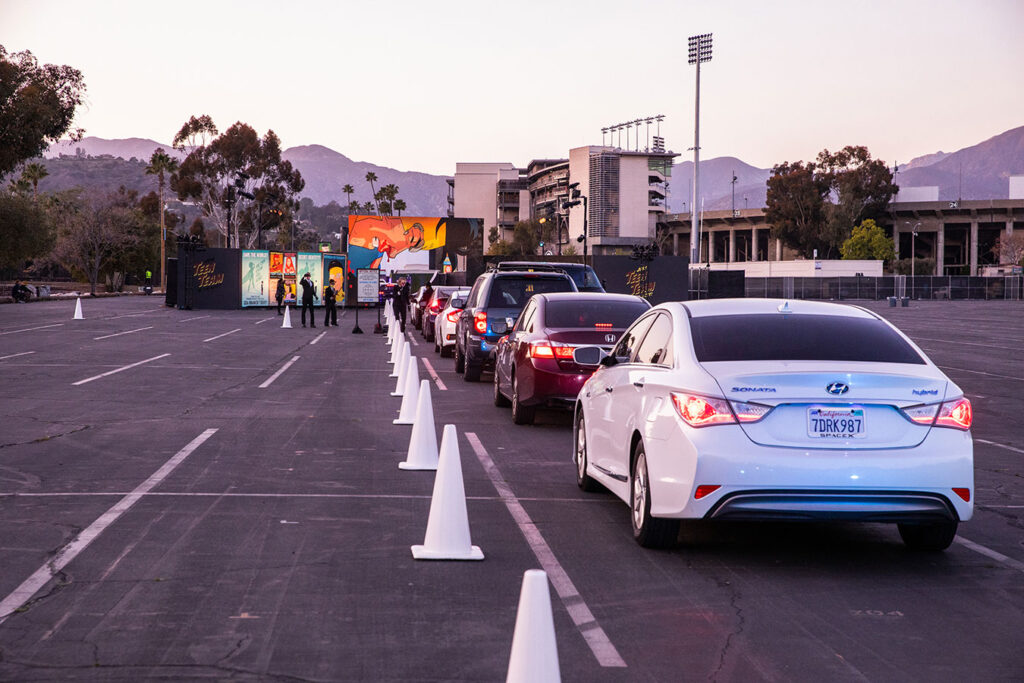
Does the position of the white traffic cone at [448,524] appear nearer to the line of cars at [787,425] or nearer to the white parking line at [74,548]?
the line of cars at [787,425]

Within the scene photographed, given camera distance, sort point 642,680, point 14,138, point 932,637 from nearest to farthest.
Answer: point 642,680, point 932,637, point 14,138

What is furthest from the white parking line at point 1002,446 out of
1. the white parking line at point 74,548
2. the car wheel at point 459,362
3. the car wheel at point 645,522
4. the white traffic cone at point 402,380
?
the car wheel at point 459,362

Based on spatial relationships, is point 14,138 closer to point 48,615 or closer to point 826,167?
point 48,615

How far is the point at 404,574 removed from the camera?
689cm

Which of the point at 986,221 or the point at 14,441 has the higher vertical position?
the point at 986,221

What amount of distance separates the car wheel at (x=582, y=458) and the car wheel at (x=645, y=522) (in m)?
1.86

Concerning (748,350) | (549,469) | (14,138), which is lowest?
(549,469)

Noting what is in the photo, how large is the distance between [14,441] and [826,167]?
126 meters

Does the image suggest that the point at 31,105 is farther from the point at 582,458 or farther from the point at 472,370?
the point at 582,458

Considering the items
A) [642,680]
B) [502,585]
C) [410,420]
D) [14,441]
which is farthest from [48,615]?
[410,420]

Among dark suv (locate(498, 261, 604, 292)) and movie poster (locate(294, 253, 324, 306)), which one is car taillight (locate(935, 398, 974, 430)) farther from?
movie poster (locate(294, 253, 324, 306))

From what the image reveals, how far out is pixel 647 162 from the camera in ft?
521

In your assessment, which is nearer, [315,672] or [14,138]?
[315,672]

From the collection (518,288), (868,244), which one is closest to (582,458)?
(518,288)
